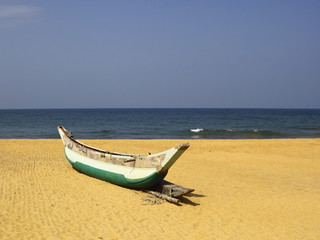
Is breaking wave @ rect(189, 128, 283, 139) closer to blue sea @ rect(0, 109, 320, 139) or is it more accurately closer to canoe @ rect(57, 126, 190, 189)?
blue sea @ rect(0, 109, 320, 139)

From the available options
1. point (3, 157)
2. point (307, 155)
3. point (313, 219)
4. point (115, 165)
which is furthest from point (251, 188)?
point (3, 157)

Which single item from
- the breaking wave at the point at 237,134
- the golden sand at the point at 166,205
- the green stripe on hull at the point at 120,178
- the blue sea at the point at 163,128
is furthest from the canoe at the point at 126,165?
the breaking wave at the point at 237,134

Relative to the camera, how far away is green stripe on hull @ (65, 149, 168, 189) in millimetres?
10094

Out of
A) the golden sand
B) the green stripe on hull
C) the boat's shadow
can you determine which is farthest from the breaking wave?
the boat's shadow

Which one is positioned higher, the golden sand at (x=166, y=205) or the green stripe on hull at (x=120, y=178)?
the green stripe on hull at (x=120, y=178)

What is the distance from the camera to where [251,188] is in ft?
40.5

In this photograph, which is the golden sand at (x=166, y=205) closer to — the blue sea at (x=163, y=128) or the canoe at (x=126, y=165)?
the canoe at (x=126, y=165)

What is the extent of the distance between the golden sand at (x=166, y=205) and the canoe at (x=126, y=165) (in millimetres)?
310

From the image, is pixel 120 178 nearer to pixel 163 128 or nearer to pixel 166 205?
pixel 166 205

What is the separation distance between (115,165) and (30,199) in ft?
9.90

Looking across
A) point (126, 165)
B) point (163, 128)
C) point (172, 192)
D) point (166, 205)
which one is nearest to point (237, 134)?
point (163, 128)

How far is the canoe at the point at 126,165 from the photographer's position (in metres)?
9.68

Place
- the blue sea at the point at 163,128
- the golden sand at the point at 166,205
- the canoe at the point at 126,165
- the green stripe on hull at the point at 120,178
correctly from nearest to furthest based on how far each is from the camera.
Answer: the golden sand at the point at 166,205 → the canoe at the point at 126,165 → the green stripe on hull at the point at 120,178 → the blue sea at the point at 163,128

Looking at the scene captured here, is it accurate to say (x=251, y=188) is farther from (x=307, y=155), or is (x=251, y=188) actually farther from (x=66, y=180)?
(x=307, y=155)
